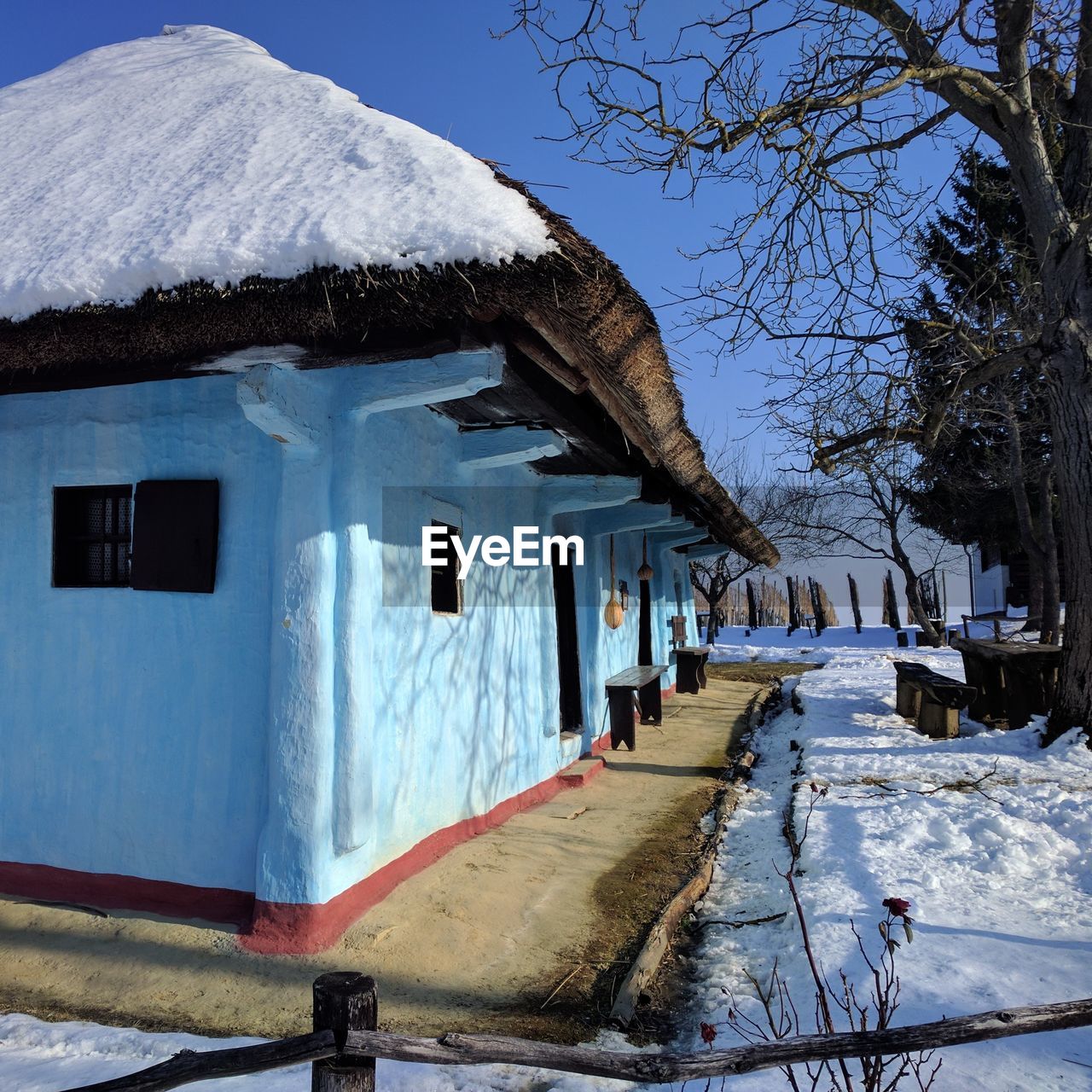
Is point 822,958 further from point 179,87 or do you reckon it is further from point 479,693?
point 179,87

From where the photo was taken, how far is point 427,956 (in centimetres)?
309

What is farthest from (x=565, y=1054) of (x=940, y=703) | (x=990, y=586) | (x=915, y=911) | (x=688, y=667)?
(x=990, y=586)

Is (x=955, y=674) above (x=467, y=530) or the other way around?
the other way around

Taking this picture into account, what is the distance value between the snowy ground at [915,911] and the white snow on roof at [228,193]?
2549mm

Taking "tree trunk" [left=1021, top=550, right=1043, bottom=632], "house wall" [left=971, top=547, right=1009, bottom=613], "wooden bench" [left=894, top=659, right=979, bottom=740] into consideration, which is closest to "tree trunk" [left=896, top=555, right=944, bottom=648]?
"tree trunk" [left=1021, top=550, right=1043, bottom=632]

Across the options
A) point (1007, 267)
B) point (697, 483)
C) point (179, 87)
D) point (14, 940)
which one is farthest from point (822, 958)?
point (1007, 267)

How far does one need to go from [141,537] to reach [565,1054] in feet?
9.46

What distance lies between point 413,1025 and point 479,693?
7.54 feet

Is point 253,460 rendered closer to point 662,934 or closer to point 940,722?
point 662,934

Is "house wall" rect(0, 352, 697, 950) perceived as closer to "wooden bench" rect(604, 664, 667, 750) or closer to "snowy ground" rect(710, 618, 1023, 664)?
"wooden bench" rect(604, 664, 667, 750)

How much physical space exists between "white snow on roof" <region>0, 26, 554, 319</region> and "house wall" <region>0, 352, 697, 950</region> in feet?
1.80

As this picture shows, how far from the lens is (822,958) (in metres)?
2.67

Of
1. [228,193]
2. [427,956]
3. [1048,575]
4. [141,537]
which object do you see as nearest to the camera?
[427,956]

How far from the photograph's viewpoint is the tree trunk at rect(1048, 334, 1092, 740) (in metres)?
5.19
